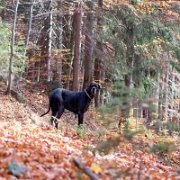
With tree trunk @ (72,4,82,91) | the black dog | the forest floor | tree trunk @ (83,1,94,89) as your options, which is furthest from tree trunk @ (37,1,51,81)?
the forest floor

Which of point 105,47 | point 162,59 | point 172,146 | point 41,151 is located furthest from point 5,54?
point 172,146

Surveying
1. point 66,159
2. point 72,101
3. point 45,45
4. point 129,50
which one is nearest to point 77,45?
point 129,50

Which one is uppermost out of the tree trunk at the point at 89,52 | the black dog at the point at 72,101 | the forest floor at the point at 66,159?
the tree trunk at the point at 89,52

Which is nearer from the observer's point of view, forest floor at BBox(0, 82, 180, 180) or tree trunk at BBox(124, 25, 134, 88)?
forest floor at BBox(0, 82, 180, 180)

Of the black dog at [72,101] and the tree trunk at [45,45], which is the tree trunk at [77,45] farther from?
the tree trunk at [45,45]

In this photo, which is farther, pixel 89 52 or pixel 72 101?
pixel 89 52

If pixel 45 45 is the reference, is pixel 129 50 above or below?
below

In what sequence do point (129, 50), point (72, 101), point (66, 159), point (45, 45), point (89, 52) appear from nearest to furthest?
1. point (66, 159)
2. point (72, 101)
3. point (89, 52)
4. point (129, 50)
5. point (45, 45)

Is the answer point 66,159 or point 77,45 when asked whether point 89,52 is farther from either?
point 66,159

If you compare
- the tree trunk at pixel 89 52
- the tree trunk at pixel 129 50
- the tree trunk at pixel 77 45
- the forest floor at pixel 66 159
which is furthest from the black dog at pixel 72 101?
the tree trunk at pixel 129 50

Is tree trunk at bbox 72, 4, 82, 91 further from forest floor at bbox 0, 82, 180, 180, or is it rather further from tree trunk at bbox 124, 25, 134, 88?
forest floor at bbox 0, 82, 180, 180

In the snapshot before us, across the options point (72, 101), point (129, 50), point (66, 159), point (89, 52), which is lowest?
point (66, 159)

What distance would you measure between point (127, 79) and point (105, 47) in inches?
87.6

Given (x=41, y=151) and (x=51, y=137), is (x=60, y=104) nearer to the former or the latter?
(x=51, y=137)
